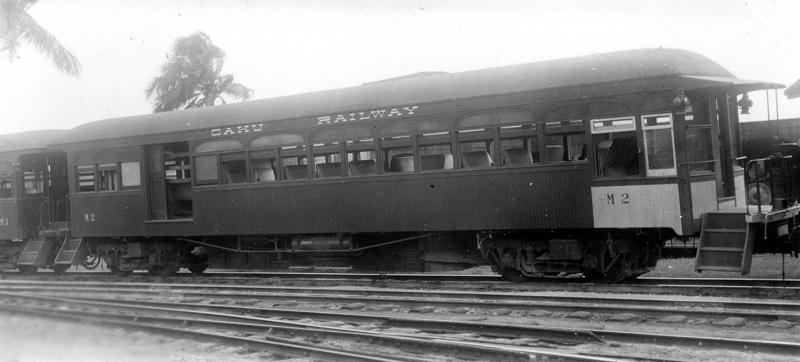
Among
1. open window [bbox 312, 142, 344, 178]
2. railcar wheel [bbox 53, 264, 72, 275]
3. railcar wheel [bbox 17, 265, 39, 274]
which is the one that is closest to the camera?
open window [bbox 312, 142, 344, 178]

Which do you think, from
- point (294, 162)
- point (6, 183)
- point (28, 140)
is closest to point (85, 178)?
point (28, 140)

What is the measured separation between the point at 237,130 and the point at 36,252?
21.0 ft

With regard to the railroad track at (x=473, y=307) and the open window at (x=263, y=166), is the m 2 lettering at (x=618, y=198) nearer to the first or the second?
the railroad track at (x=473, y=307)

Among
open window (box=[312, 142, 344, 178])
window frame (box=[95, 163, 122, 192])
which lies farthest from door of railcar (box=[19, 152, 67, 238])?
open window (box=[312, 142, 344, 178])

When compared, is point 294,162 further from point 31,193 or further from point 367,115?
point 31,193

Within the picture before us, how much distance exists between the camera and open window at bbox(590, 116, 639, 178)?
33.7 feet

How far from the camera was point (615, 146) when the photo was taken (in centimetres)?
1039

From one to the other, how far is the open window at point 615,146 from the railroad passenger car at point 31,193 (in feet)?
39.8

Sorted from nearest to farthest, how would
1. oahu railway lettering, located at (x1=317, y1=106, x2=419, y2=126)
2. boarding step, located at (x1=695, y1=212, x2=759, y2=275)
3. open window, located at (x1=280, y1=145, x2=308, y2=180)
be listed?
boarding step, located at (x1=695, y1=212, x2=759, y2=275) → oahu railway lettering, located at (x1=317, y1=106, x2=419, y2=126) → open window, located at (x1=280, y1=145, x2=308, y2=180)

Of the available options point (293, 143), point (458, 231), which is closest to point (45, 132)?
point (293, 143)

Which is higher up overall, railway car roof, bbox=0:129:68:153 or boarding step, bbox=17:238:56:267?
railway car roof, bbox=0:129:68:153

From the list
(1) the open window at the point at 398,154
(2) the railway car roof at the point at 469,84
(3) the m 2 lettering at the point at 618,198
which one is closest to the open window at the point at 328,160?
(2) the railway car roof at the point at 469,84

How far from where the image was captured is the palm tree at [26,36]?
28.5 ft

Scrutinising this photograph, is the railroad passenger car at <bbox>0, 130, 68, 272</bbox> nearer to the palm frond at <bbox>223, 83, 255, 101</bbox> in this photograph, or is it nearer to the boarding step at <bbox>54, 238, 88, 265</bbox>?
the boarding step at <bbox>54, 238, 88, 265</bbox>
